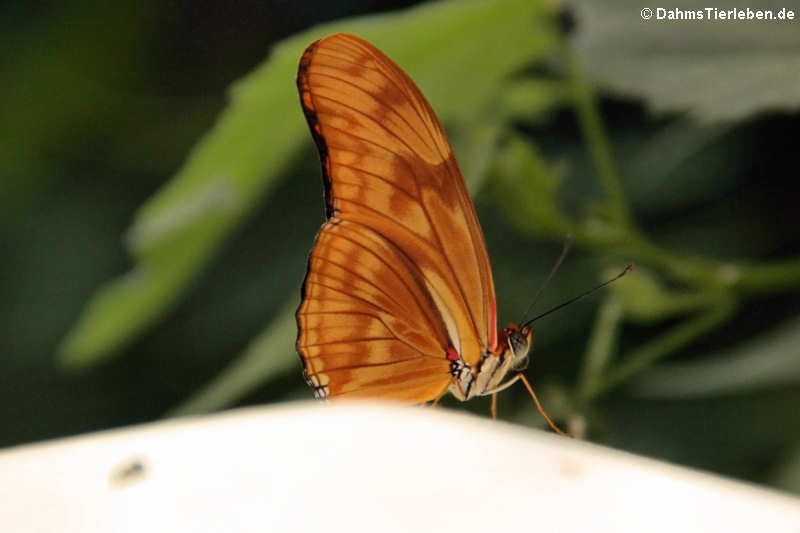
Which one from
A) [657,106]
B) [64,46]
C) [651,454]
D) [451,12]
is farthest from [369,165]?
[64,46]

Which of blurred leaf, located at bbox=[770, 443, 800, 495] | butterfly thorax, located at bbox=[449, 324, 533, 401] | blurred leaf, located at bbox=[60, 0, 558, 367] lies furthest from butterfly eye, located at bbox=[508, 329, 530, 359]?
blurred leaf, located at bbox=[770, 443, 800, 495]

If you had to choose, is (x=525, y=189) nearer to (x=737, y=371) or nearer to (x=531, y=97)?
(x=531, y=97)

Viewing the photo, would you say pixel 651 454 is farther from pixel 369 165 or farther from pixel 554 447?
pixel 554 447

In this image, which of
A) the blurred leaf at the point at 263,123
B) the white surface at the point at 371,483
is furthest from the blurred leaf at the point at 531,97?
the white surface at the point at 371,483

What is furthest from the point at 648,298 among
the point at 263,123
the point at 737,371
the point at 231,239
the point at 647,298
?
the point at 231,239

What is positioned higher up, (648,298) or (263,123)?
(263,123)

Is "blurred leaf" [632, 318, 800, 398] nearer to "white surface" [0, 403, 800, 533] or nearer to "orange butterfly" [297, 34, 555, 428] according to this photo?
"orange butterfly" [297, 34, 555, 428]
